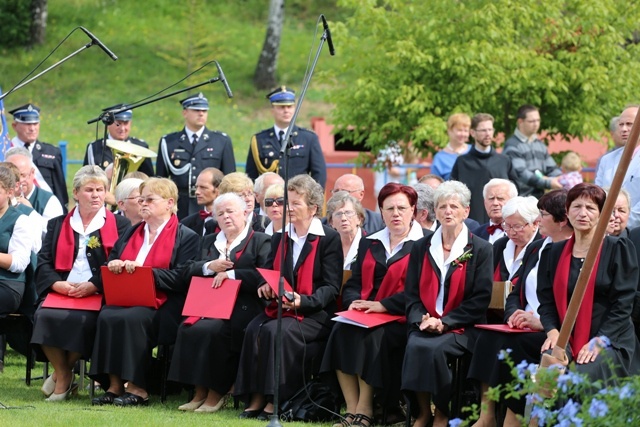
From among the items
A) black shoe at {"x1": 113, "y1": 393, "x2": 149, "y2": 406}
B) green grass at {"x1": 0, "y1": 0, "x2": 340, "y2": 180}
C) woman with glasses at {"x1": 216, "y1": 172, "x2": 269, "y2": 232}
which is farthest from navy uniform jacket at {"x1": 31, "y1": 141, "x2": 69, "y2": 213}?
green grass at {"x1": 0, "y1": 0, "x2": 340, "y2": 180}

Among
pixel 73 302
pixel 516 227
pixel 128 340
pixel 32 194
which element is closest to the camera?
pixel 516 227

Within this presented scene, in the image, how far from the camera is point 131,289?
956 centimetres

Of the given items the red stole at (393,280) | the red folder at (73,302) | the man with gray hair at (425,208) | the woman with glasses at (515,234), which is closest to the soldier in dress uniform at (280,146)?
the man with gray hair at (425,208)

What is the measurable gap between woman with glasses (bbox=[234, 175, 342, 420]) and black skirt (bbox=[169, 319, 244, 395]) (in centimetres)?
26

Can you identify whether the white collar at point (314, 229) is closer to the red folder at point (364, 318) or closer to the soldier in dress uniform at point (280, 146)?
the red folder at point (364, 318)

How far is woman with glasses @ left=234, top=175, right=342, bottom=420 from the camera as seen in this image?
8.96 meters

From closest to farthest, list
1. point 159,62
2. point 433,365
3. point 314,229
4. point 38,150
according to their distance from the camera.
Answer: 1. point 433,365
2. point 314,229
3. point 38,150
4. point 159,62

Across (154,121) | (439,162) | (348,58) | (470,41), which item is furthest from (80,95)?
(439,162)

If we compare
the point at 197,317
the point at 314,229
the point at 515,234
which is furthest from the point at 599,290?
the point at 197,317

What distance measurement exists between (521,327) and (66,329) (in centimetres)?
378

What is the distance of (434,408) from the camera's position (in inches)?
341

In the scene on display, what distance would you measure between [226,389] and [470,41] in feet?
26.4

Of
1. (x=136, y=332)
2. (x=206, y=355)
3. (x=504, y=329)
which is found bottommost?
(x=206, y=355)

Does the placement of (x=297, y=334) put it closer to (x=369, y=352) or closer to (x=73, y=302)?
(x=369, y=352)
